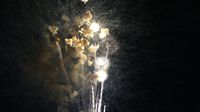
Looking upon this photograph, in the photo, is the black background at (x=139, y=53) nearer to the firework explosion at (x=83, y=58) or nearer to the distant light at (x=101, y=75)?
the distant light at (x=101, y=75)

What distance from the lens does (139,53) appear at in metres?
9.79

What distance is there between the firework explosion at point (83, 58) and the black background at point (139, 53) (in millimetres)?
372

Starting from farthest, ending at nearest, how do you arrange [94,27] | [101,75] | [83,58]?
[101,75]
[83,58]
[94,27]

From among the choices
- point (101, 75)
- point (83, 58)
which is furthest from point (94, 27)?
point (101, 75)

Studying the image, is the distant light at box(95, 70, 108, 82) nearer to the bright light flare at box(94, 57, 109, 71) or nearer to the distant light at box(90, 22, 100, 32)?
the bright light flare at box(94, 57, 109, 71)

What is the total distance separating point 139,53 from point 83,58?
5.39 feet

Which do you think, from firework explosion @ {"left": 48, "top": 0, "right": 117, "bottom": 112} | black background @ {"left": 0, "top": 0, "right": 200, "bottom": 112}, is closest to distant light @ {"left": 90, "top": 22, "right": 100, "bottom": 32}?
firework explosion @ {"left": 48, "top": 0, "right": 117, "bottom": 112}

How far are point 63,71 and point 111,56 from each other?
5.79ft

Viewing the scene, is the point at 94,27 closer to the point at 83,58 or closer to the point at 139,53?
the point at 83,58

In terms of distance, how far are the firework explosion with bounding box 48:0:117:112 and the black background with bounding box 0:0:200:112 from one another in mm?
372

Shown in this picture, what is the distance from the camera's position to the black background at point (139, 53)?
9055 mm

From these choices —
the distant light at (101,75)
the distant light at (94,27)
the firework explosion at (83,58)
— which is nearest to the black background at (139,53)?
the distant light at (101,75)

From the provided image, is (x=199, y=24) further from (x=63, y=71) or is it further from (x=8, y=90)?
(x=8, y=90)

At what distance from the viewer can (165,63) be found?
32.7ft
